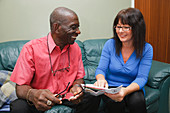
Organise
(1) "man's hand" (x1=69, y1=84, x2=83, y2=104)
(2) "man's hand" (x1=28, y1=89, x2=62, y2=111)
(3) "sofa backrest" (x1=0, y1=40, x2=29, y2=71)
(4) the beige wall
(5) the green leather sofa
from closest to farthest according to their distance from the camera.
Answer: (2) "man's hand" (x1=28, y1=89, x2=62, y2=111) → (1) "man's hand" (x1=69, y1=84, x2=83, y2=104) → (5) the green leather sofa → (3) "sofa backrest" (x1=0, y1=40, x2=29, y2=71) → (4) the beige wall

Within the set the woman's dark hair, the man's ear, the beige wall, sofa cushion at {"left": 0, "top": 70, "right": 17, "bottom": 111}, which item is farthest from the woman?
the beige wall

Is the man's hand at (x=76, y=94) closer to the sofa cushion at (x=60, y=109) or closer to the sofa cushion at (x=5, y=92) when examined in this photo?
the sofa cushion at (x=60, y=109)

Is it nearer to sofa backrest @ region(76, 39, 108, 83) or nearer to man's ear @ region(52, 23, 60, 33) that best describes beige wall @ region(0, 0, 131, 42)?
sofa backrest @ region(76, 39, 108, 83)

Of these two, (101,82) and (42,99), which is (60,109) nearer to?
(42,99)

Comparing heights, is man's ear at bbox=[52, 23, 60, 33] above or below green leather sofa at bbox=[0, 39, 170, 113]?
above

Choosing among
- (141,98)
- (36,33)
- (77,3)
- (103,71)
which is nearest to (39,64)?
(103,71)

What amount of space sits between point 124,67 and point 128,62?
0.21 feet

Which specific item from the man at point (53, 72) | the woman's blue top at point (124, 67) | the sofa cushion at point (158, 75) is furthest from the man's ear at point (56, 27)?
the sofa cushion at point (158, 75)

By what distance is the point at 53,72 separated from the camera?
1.25 m

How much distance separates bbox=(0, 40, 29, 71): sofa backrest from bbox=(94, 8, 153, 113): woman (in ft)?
3.68

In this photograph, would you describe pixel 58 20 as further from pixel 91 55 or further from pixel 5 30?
pixel 5 30

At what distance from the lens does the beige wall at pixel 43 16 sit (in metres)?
2.21

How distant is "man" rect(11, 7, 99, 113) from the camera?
1.10m

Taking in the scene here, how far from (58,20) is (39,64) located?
387 millimetres
